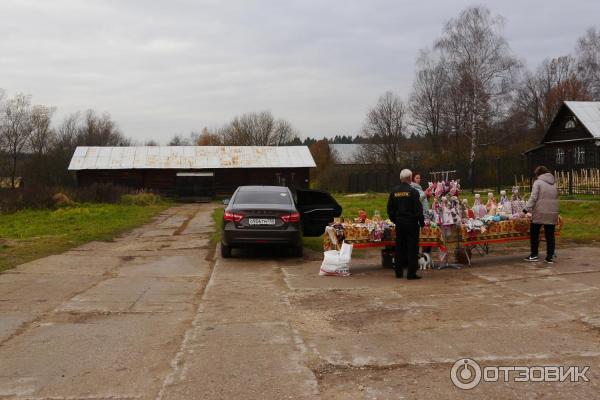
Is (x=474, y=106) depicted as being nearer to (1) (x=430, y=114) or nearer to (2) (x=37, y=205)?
(1) (x=430, y=114)

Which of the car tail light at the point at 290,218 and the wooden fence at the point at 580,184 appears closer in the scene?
the car tail light at the point at 290,218

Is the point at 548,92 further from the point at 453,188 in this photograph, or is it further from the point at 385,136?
the point at 453,188

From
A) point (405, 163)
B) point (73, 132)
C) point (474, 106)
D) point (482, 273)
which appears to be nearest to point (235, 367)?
point (482, 273)

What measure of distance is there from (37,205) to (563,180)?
80.2 ft

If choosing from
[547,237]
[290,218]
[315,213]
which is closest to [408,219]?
[547,237]

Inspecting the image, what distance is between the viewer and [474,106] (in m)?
40.3

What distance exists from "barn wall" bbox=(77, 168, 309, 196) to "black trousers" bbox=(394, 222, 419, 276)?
36330mm

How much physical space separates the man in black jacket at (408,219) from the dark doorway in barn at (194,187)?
117ft

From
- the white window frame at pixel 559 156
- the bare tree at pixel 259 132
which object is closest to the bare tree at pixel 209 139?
the bare tree at pixel 259 132

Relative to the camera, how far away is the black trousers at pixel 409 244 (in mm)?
8719

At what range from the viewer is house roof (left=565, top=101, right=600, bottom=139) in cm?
3384

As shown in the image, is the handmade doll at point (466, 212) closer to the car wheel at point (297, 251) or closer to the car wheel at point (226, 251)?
the car wheel at point (297, 251)

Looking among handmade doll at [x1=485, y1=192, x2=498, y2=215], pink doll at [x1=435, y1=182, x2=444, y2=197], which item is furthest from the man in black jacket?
handmade doll at [x1=485, y1=192, x2=498, y2=215]

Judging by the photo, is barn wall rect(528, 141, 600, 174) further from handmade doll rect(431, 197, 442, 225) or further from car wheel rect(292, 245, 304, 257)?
handmade doll rect(431, 197, 442, 225)
